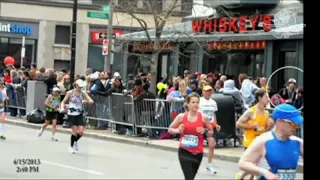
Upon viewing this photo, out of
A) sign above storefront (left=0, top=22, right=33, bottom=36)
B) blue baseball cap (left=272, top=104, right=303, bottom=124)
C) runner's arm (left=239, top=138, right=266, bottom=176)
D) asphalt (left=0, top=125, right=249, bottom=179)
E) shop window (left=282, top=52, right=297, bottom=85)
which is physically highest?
sign above storefront (left=0, top=22, right=33, bottom=36)

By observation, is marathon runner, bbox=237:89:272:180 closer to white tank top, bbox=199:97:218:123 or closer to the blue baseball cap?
white tank top, bbox=199:97:218:123

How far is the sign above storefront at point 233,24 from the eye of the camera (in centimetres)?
2419

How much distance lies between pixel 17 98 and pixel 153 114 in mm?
9211

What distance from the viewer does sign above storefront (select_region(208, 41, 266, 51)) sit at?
25.0 m

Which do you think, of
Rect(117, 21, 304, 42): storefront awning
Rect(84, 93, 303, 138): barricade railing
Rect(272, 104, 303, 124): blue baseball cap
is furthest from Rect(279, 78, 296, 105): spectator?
Rect(272, 104, 303, 124): blue baseball cap

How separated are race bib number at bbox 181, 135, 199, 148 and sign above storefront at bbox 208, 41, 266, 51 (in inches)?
645

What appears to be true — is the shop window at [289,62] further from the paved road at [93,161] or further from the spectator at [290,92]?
the paved road at [93,161]

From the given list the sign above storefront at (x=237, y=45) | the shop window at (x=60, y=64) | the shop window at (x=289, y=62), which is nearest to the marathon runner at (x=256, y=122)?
the shop window at (x=289, y=62)

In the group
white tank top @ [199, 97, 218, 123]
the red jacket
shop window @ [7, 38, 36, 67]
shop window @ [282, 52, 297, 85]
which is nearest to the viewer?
white tank top @ [199, 97, 218, 123]

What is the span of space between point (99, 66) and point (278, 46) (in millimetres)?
20495

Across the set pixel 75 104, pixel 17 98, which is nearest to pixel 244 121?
pixel 75 104

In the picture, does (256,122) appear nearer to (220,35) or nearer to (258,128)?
(258,128)

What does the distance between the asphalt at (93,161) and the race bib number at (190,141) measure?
3047 mm
